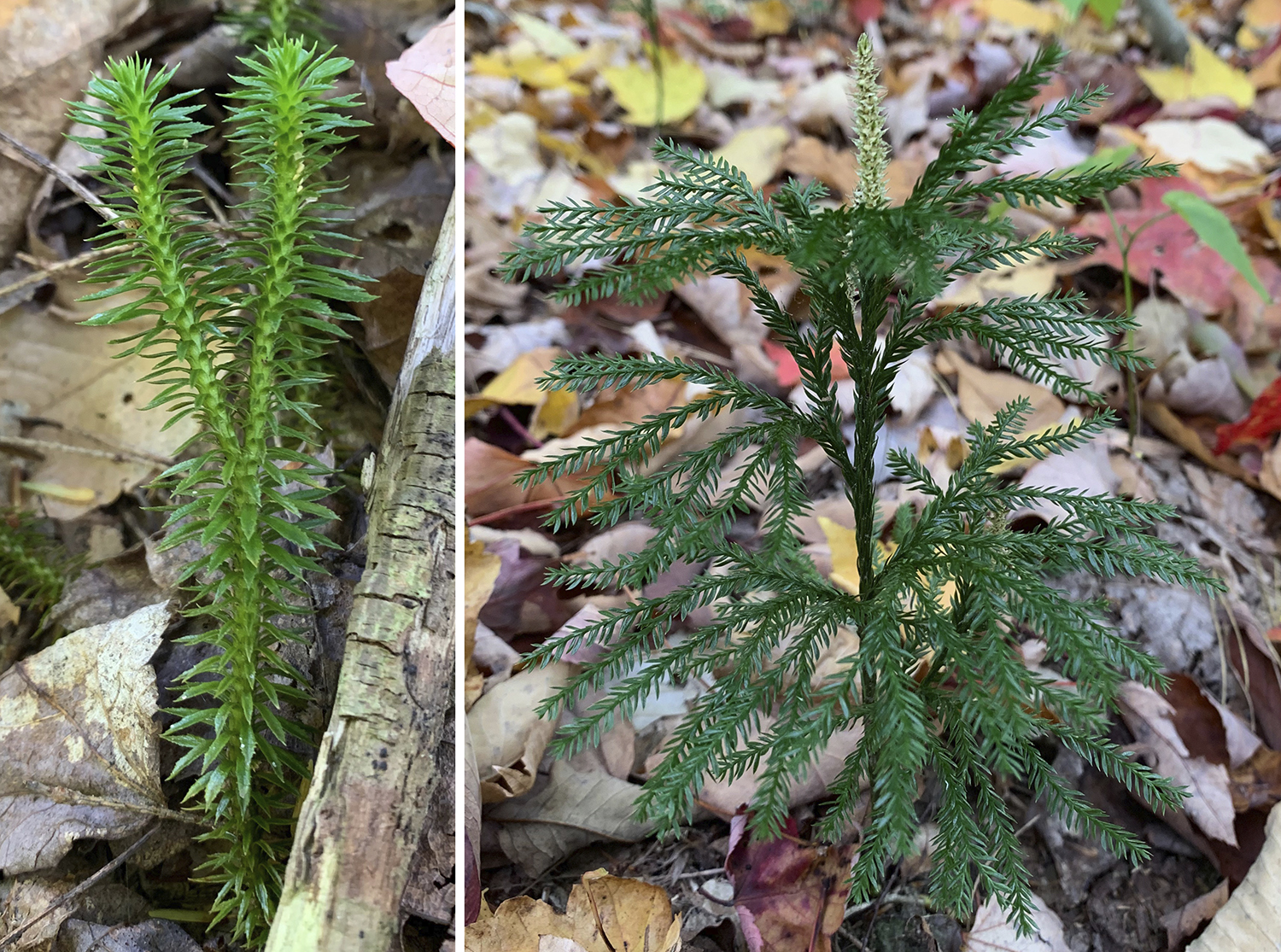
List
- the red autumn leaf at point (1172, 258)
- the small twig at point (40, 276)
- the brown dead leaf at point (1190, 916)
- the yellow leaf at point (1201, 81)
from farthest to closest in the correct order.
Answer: the yellow leaf at point (1201, 81)
the red autumn leaf at point (1172, 258)
the small twig at point (40, 276)
the brown dead leaf at point (1190, 916)

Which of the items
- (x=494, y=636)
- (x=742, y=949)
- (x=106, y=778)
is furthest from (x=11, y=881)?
(x=742, y=949)

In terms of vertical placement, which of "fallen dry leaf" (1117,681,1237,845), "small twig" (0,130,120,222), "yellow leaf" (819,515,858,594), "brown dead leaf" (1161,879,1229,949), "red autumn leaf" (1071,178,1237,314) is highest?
"small twig" (0,130,120,222)

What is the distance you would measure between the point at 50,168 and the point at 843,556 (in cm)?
140

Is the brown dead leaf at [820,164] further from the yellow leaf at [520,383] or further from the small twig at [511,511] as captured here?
the small twig at [511,511]

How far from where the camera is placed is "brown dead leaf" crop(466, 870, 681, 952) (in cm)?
120

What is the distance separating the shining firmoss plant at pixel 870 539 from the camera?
2.86 feet

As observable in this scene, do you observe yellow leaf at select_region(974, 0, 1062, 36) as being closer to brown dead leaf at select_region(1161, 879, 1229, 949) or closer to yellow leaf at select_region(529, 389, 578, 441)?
yellow leaf at select_region(529, 389, 578, 441)

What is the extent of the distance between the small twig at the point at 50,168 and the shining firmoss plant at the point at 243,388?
0.08 m

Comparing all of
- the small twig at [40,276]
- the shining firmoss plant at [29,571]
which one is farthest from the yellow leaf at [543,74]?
the shining firmoss plant at [29,571]

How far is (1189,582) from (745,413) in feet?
3.73

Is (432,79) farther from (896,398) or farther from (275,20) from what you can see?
(896,398)

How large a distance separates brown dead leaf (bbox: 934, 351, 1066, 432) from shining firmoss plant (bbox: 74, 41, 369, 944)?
5.02 ft

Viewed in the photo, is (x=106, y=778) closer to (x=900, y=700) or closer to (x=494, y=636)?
(x=494, y=636)

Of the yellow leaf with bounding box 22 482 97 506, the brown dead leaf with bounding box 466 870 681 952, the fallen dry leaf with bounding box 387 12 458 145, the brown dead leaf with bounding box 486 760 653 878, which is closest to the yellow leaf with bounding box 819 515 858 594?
the brown dead leaf with bounding box 486 760 653 878
